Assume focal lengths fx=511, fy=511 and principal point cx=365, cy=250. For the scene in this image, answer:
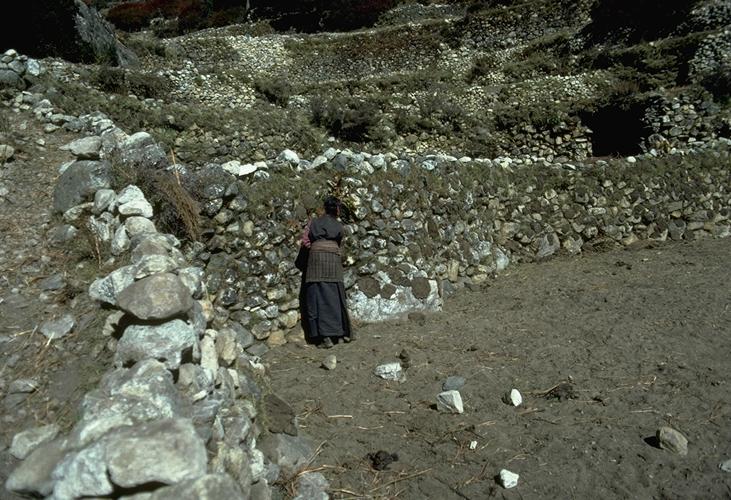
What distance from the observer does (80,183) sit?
3748 millimetres

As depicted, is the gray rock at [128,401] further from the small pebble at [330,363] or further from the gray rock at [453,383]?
the gray rock at [453,383]

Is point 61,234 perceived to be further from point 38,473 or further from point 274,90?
point 274,90

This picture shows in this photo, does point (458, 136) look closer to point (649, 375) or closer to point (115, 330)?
point (649, 375)

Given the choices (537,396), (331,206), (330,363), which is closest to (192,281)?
(330,363)

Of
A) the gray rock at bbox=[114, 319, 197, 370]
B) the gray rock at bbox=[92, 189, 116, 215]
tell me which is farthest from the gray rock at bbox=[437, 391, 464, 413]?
the gray rock at bbox=[92, 189, 116, 215]

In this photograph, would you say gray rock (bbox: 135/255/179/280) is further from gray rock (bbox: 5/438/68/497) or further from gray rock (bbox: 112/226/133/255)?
gray rock (bbox: 5/438/68/497)

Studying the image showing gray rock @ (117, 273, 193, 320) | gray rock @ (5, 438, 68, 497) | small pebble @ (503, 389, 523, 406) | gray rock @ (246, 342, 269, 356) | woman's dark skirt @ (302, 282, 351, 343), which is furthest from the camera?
woman's dark skirt @ (302, 282, 351, 343)

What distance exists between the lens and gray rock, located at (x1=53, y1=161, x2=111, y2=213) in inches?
146

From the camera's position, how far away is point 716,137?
11.3 meters

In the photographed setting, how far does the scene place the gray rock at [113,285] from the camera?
2590mm

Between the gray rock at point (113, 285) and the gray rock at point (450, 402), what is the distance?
7.32 ft

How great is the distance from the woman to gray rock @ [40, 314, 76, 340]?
2.33 meters

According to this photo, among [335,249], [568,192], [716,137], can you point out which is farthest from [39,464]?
[716,137]

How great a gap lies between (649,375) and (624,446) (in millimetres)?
1129
